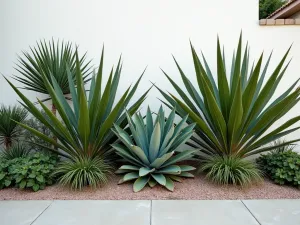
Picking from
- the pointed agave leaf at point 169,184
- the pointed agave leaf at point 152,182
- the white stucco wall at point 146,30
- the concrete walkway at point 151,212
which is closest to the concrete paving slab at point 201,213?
the concrete walkway at point 151,212

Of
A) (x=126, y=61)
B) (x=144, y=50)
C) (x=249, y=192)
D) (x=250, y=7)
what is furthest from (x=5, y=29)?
(x=249, y=192)

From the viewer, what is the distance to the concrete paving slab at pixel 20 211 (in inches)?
102

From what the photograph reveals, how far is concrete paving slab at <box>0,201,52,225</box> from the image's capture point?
260 centimetres

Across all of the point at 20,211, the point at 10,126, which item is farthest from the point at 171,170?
the point at 10,126

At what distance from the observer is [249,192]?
3.27 m

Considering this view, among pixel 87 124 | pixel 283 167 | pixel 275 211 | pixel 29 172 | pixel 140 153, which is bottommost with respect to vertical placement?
pixel 275 211

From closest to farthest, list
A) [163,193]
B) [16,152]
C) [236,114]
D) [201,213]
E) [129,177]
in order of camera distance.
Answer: [201,213] < [163,193] < [236,114] < [129,177] < [16,152]

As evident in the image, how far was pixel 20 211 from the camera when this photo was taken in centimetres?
281

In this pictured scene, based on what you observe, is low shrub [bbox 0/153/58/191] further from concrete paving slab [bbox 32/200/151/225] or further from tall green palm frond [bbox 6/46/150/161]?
concrete paving slab [bbox 32/200/151/225]

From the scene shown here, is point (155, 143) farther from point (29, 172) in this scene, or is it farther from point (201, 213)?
point (29, 172)

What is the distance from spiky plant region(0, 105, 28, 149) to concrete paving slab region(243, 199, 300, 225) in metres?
4.03

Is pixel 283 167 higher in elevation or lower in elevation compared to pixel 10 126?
lower

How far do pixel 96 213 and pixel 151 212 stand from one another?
2.08ft

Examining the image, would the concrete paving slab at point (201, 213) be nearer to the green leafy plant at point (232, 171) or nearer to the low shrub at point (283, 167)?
the green leafy plant at point (232, 171)
